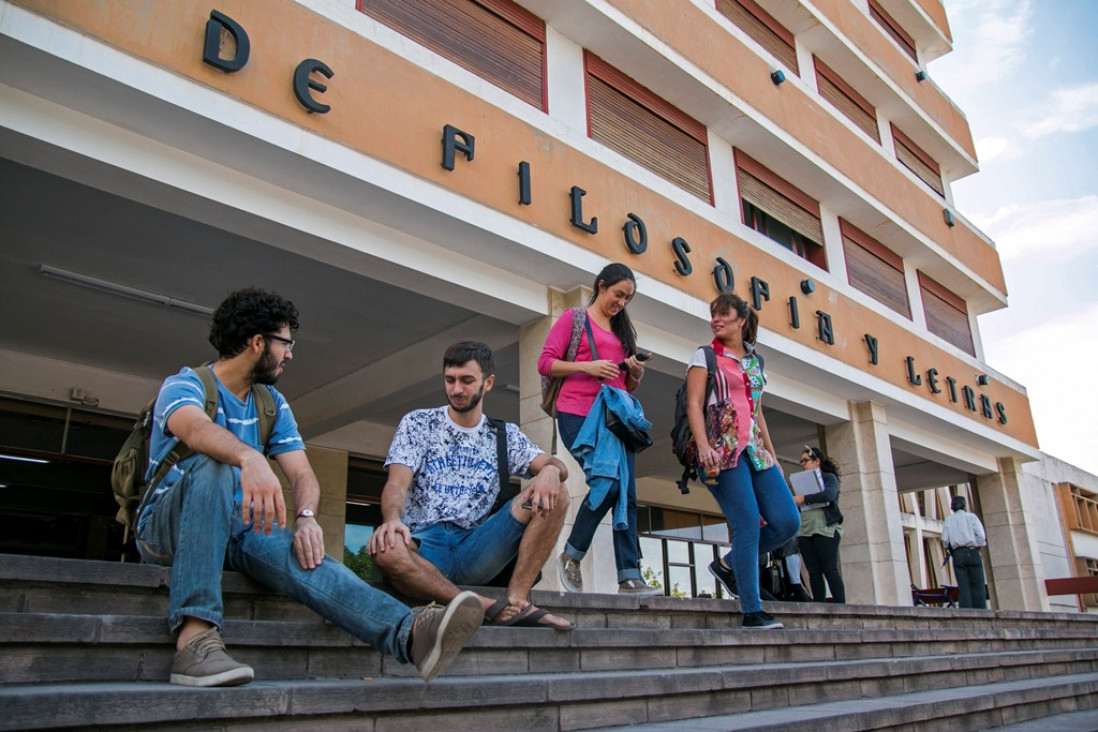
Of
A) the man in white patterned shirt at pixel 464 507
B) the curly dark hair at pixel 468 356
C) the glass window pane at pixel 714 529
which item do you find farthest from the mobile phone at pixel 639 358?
the glass window pane at pixel 714 529

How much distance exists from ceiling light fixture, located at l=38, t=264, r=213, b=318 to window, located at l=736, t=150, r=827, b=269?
7007 mm

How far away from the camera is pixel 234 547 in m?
3.15

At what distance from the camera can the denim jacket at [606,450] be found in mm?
4762

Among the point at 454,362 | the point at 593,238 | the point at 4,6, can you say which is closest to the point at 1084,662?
the point at 593,238

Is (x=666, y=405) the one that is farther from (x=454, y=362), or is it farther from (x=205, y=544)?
(x=205, y=544)

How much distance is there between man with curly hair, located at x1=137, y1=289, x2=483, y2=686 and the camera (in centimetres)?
269

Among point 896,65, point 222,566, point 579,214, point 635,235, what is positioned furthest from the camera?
point 896,65

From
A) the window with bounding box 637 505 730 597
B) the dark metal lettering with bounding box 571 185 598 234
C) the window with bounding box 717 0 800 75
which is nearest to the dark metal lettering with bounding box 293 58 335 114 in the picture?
the dark metal lettering with bounding box 571 185 598 234

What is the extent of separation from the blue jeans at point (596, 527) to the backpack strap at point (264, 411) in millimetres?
1870

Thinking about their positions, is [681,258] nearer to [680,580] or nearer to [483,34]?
[483,34]

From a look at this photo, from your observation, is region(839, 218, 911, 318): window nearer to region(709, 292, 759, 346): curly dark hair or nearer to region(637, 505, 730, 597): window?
region(637, 505, 730, 597): window

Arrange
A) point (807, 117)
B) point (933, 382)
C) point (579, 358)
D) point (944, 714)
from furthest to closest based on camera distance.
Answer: point (933, 382)
point (807, 117)
point (579, 358)
point (944, 714)

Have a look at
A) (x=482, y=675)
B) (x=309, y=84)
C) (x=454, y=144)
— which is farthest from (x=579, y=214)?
(x=482, y=675)

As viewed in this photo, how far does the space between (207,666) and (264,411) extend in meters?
1.21
